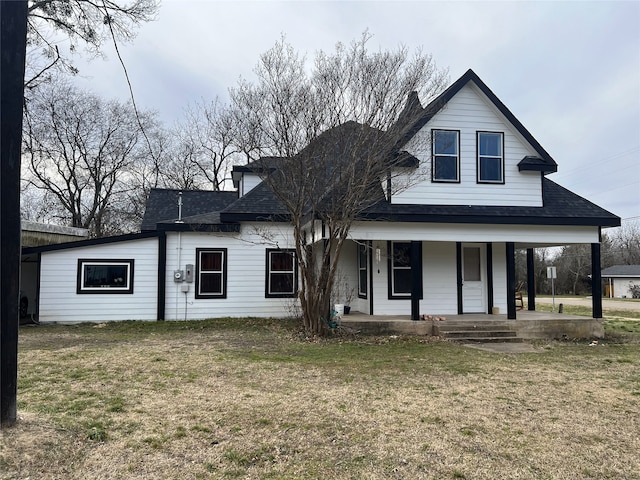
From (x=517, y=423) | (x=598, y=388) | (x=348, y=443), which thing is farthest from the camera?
(x=598, y=388)

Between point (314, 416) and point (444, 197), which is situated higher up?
point (444, 197)

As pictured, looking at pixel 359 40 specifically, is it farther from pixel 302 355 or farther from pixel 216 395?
pixel 216 395

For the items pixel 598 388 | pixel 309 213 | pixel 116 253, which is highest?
pixel 309 213

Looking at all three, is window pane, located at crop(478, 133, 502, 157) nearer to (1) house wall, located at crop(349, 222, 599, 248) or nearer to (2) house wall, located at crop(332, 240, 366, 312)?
(1) house wall, located at crop(349, 222, 599, 248)

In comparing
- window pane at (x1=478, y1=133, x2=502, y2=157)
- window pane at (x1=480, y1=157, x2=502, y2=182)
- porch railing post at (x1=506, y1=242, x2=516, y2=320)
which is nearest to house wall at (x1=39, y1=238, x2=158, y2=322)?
window pane at (x1=480, y1=157, x2=502, y2=182)

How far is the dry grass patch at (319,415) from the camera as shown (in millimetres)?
3670

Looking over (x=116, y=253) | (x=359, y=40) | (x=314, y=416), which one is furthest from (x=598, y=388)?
→ (x=116, y=253)

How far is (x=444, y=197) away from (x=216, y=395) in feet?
28.5

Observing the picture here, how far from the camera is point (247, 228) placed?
13.9 meters

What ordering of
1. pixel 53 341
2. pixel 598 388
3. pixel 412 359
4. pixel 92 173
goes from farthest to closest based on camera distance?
1. pixel 92 173
2. pixel 53 341
3. pixel 412 359
4. pixel 598 388

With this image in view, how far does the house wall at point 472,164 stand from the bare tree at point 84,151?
69.9ft

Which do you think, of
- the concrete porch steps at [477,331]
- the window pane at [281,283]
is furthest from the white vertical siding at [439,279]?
the window pane at [281,283]

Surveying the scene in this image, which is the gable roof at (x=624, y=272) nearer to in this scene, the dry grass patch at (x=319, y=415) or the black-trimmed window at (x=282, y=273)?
the dry grass patch at (x=319, y=415)

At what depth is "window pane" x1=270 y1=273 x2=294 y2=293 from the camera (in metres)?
14.0
